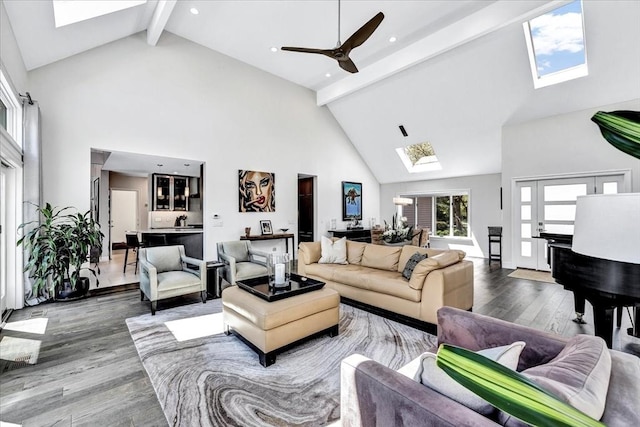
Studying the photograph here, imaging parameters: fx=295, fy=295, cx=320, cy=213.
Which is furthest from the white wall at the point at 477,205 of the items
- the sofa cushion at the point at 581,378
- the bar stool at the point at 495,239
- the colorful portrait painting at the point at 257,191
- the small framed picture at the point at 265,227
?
the sofa cushion at the point at 581,378

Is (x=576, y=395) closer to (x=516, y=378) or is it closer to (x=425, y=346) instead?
(x=516, y=378)

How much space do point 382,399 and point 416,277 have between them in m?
2.21

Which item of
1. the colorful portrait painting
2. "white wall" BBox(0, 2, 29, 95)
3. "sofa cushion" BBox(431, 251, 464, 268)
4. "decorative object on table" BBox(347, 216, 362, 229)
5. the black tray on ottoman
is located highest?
"white wall" BBox(0, 2, 29, 95)

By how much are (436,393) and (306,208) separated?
7.39m

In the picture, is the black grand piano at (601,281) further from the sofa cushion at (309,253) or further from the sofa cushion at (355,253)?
the sofa cushion at (309,253)

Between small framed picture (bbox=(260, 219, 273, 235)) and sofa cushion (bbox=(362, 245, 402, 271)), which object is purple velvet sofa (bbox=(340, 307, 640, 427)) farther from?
small framed picture (bbox=(260, 219, 273, 235))

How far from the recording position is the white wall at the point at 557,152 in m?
5.30

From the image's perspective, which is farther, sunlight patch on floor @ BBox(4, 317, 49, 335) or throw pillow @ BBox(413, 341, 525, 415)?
sunlight patch on floor @ BBox(4, 317, 49, 335)

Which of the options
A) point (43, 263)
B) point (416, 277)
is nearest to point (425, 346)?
point (416, 277)

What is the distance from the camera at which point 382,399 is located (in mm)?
1207

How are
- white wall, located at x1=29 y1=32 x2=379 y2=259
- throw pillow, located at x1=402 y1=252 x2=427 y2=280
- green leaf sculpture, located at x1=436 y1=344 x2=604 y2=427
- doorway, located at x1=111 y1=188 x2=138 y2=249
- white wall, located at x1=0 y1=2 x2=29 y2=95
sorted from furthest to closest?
1. doorway, located at x1=111 y1=188 x2=138 y2=249
2. white wall, located at x1=29 y1=32 x2=379 y2=259
3. throw pillow, located at x1=402 y1=252 x2=427 y2=280
4. white wall, located at x1=0 y1=2 x2=29 y2=95
5. green leaf sculpture, located at x1=436 y1=344 x2=604 y2=427

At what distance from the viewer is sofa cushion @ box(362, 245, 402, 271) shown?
4.16 meters

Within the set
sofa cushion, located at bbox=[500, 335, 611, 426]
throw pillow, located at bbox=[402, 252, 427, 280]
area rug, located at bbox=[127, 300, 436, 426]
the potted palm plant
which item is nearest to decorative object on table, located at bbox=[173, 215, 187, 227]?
the potted palm plant

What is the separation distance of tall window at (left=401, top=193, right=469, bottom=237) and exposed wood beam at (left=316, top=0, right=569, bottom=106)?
4.43 m
